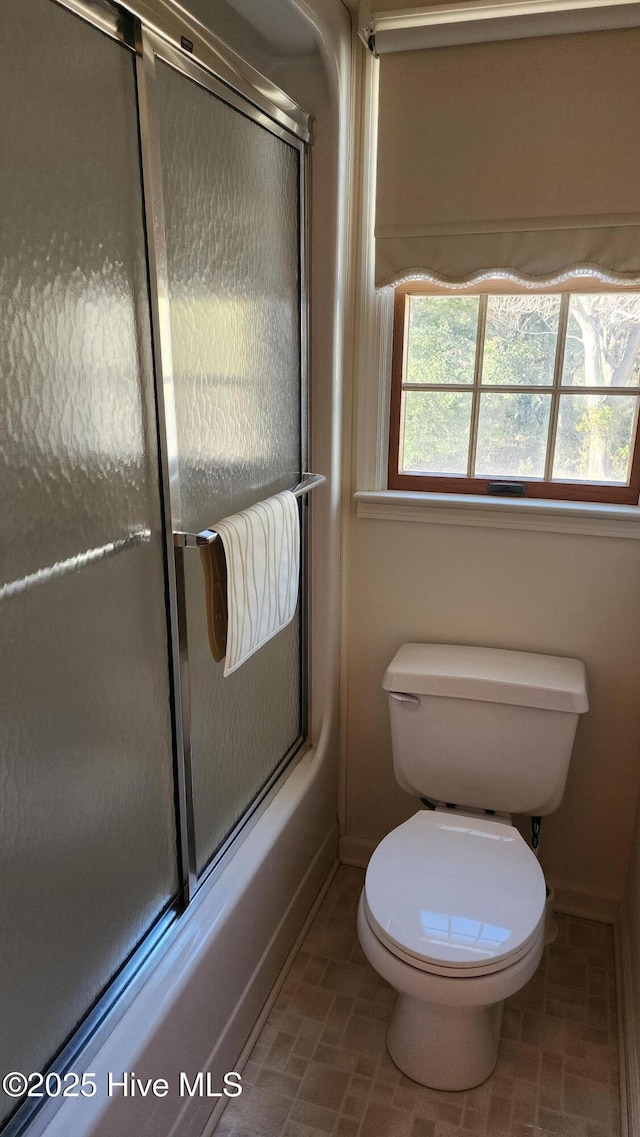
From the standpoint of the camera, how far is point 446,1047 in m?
1.60

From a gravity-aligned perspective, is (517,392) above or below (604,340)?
below

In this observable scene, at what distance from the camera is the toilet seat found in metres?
1.42

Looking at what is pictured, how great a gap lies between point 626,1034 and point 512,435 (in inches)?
56.8

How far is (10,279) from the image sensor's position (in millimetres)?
864

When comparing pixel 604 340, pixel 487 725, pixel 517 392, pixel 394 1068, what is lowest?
pixel 394 1068

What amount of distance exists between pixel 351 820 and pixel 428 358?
1.38m

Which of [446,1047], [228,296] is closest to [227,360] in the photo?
[228,296]

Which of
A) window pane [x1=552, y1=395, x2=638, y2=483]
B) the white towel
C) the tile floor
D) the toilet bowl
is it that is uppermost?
window pane [x1=552, y1=395, x2=638, y2=483]

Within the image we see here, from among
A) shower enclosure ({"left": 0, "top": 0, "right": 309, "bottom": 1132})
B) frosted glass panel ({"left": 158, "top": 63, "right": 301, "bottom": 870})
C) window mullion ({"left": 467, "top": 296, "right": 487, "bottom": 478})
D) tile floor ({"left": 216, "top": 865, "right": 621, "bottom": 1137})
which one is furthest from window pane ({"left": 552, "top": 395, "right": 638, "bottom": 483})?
tile floor ({"left": 216, "top": 865, "right": 621, "bottom": 1137})

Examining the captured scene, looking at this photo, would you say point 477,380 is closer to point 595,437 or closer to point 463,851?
point 595,437

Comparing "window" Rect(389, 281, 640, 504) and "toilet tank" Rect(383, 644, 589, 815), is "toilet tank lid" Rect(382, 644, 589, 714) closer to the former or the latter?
"toilet tank" Rect(383, 644, 589, 815)

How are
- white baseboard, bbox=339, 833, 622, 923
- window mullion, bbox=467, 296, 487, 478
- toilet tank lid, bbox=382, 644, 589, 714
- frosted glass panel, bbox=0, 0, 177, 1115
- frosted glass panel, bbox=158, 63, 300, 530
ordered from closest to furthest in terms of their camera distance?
1. frosted glass panel, bbox=0, 0, 177, 1115
2. frosted glass panel, bbox=158, 63, 300, 530
3. toilet tank lid, bbox=382, 644, 589, 714
4. window mullion, bbox=467, 296, 487, 478
5. white baseboard, bbox=339, 833, 622, 923

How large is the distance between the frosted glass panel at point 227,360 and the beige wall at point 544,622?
0.34 m

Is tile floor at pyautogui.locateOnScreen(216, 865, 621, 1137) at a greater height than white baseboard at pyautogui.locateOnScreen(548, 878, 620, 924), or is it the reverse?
white baseboard at pyautogui.locateOnScreen(548, 878, 620, 924)
